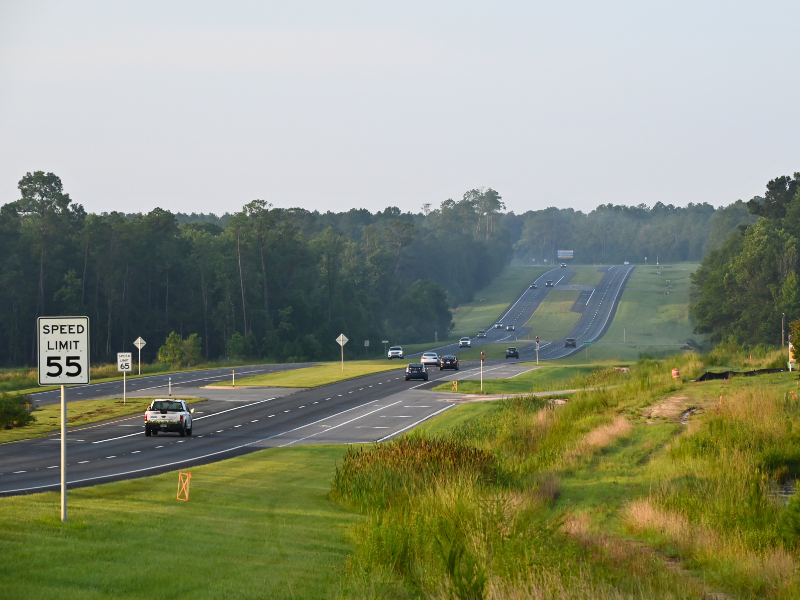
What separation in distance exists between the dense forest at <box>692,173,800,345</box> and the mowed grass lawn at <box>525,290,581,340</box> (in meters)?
41.2

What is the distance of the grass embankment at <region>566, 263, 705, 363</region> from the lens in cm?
13188

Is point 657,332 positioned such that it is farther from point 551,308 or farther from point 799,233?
point 799,233

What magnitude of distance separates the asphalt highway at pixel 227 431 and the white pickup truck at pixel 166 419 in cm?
44

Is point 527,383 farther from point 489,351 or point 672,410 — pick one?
point 489,351

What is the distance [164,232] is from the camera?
124 m

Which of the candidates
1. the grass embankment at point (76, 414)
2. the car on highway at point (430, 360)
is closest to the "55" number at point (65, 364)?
the grass embankment at point (76, 414)

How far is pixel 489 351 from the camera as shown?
12756 centimetres

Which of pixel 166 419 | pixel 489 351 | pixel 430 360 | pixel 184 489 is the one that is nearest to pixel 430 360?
pixel 430 360

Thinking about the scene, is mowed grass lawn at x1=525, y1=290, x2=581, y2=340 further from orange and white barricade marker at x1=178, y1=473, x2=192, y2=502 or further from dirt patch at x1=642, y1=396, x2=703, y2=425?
orange and white barricade marker at x1=178, y1=473, x2=192, y2=502

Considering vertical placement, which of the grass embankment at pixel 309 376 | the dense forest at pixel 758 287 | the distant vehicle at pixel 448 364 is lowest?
the grass embankment at pixel 309 376

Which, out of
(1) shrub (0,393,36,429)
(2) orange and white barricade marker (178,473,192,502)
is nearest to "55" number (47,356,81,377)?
(2) orange and white barricade marker (178,473,192,502)

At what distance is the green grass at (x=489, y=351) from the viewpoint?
119938 millimetres

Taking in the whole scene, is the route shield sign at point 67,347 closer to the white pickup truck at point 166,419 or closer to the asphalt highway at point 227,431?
the asphalt highway at point 227,431

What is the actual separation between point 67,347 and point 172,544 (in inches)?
150
